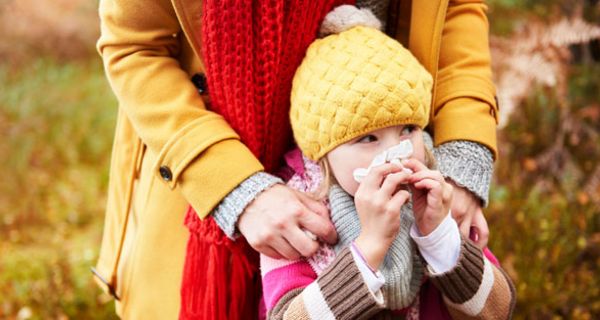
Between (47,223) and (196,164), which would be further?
(47,223)

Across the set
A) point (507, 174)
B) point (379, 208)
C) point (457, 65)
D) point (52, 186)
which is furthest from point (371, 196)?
point (52, 186)

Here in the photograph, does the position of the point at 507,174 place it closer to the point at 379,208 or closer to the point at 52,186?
the point at 379,208

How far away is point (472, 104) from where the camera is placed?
1.61m

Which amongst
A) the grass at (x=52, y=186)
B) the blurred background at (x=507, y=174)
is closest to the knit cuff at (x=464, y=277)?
the blurred background at (x=507, y=174)

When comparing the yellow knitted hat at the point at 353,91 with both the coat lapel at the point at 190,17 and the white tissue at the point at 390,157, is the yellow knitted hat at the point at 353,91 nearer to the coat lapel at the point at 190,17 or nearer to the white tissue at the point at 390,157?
the white tissue at the point at 390,157

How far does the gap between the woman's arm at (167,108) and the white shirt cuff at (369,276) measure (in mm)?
287

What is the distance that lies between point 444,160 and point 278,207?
1.34ft

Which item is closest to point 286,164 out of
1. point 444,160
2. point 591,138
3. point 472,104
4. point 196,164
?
point 196,164

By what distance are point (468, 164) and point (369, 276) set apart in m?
0.40

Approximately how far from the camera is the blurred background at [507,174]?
2.69m

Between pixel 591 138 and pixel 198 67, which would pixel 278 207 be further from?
pixel 591 138

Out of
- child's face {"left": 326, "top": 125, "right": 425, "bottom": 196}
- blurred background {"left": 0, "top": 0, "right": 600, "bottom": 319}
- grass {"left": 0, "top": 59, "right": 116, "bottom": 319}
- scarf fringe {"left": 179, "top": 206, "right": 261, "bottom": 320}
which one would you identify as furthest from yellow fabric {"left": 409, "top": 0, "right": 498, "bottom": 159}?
grass {"left": 0, "top": 59, "right": 116, "bottom": 319}

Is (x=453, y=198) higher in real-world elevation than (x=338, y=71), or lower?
lower

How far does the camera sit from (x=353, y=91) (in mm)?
1294
